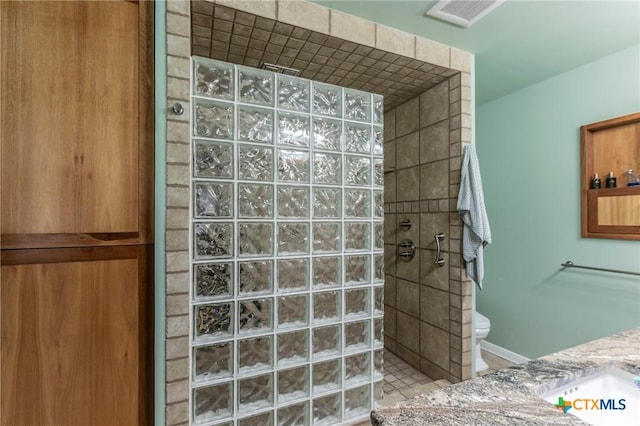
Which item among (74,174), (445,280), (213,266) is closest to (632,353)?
(445,280)

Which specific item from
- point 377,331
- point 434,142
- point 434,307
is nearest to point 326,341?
point 377,331

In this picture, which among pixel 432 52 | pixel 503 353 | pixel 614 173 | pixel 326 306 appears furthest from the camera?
pixel 503 353

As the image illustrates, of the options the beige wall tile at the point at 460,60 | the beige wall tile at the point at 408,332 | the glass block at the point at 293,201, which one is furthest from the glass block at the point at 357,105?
the beige wall tile at the point at 408,332

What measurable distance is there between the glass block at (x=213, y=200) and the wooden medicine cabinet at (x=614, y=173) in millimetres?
2262

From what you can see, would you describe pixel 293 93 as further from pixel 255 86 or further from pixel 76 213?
pixel 76 213

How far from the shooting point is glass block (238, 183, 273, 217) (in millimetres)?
1247

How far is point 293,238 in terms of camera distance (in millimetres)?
1347

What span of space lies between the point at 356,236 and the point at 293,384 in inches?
30.1

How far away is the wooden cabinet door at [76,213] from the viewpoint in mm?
922

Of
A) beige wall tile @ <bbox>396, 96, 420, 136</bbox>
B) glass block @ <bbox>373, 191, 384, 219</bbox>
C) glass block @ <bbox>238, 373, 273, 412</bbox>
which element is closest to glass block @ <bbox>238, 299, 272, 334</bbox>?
glass block @ <bbox>238, 373, 273, 412</bbox>

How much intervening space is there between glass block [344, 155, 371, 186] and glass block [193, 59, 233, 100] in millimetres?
629

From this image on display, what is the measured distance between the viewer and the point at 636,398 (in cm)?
70

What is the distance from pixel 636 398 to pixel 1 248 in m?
1.81

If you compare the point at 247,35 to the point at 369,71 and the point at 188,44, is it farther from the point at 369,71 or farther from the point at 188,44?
the point at 369,71
